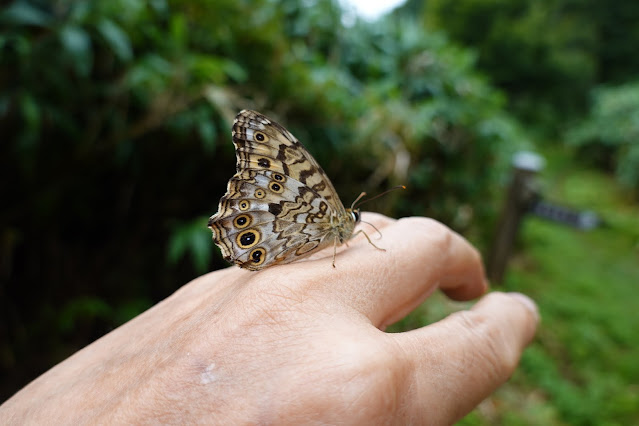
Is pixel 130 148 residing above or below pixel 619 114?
above

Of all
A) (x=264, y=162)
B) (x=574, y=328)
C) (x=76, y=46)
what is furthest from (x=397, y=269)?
(x=574, y=328)

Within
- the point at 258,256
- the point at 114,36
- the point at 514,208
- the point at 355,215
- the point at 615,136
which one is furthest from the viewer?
the point at 615,136

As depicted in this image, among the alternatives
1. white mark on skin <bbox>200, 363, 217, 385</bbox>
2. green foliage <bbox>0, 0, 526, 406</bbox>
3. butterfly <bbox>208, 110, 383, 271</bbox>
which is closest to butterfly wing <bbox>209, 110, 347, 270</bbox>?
butterfly <bbox>208, 110, 383, 271</bbox>

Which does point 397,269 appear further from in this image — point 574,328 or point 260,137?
point 574,328

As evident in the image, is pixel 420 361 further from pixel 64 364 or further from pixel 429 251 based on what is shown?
pixel 64 364

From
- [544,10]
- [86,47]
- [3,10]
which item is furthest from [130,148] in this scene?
[544,10]

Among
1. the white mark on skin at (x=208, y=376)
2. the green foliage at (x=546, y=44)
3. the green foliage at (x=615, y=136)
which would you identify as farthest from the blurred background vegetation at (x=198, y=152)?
the green foliage at (x=546, y=44)

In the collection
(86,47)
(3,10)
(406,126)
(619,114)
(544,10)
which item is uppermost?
(544,10)
